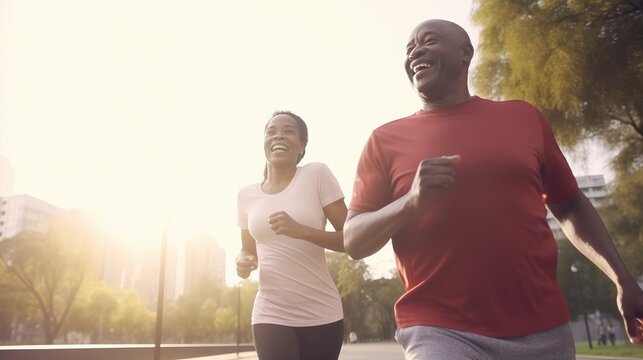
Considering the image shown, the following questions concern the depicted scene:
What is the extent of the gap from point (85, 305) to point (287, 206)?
138 feet

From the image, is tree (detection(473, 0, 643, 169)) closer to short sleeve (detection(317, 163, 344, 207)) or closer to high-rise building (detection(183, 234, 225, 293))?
short sleeve (detection(317, 163, 344, 207))

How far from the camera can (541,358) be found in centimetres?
153

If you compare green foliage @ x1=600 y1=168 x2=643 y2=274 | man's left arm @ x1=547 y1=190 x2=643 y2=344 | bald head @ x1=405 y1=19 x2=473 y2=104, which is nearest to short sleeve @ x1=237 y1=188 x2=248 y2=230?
bald head @ x1=405 y1=19 x2=473 y2=104

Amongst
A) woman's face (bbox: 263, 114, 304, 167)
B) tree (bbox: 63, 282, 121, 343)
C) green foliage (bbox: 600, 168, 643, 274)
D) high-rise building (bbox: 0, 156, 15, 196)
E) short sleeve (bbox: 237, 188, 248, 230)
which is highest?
high-rise building (bbox: 0, 156, 15, 196)

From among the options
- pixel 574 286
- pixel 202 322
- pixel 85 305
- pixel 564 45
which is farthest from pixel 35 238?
pixel 574 286

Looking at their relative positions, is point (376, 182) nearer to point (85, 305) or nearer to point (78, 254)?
point (78, 254)

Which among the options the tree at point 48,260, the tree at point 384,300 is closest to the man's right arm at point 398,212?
the tree at point 48,260

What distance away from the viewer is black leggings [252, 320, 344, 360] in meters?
2.67

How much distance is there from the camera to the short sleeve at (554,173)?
1848 mm

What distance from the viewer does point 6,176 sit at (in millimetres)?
159875

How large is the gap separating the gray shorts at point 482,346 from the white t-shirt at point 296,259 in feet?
4.28

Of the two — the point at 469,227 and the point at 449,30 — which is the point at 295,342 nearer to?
the point at 469,227

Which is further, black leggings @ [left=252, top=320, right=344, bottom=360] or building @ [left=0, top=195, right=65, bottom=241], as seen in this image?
building @ [left=0, top=195, right=65, bottom=241]

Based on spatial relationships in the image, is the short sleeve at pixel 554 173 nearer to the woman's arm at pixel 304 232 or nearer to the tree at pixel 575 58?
the woman's arm at pixel 304 232
